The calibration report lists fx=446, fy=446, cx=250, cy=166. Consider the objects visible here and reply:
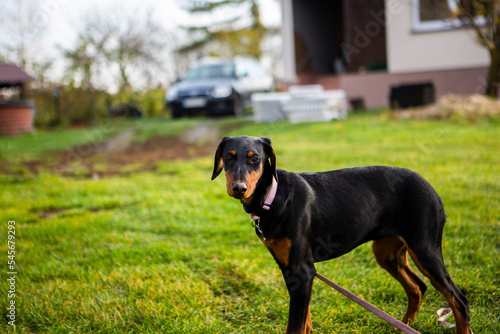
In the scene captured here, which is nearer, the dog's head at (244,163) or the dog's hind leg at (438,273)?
the dog's head at (244,163)

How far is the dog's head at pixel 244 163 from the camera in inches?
95.5

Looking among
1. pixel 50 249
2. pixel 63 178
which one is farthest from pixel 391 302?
pixel 63 178

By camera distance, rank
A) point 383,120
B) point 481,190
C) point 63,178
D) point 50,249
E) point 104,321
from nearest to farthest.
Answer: point 104,321
point 50,249
point 481,190
point 63,178
point 383,120

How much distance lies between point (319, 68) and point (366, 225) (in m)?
18.4

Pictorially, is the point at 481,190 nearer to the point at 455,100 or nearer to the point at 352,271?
the point at 352,271

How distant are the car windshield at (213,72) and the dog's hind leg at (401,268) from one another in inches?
544

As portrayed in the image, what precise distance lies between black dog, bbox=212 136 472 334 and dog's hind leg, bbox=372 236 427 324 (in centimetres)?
15

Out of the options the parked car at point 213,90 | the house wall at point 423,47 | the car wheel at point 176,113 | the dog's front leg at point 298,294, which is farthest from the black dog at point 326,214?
the house wall at point 423,47

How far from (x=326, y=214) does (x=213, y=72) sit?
14534 millimetres

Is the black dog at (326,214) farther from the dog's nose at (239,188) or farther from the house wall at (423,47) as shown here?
the house wall at (423,47)

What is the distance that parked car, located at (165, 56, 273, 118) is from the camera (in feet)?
50.3

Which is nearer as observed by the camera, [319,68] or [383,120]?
[383,120]

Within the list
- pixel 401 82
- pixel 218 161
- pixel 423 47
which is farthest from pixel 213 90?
pixel 218 161

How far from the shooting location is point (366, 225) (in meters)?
2.73
